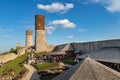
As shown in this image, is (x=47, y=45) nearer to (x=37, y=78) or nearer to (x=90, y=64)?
(x=37, y=78)

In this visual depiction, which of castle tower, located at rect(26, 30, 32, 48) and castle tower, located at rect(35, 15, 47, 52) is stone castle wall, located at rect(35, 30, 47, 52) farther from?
castle tower, located at rect(26, 30, 32, 48)

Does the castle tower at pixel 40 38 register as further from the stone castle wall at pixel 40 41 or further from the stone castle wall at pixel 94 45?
the stone castle wall at pixel 94 45

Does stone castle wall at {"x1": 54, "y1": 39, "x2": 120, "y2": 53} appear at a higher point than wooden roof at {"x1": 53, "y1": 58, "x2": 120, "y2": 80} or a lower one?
higher

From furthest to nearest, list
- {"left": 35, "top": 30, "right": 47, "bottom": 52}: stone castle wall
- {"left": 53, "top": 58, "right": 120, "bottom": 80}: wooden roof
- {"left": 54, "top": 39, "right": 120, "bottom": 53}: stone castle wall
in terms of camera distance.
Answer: {"left": 35, "top": 30, "right": 47, "bottom": 52}: stone castle wall < {"left": 54, "top": 39, "right": 120, "bottom": 53}: stone castle wall < {"left": 53, "top": 58, "right": 120, "bottom": 80}: wooden roof

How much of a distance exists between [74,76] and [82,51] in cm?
4067

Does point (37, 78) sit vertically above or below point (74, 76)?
below

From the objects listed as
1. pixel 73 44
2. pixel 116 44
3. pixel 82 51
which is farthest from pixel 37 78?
pixel 73 44

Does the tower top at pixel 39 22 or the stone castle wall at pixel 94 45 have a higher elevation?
the tower top at pixel 39 22

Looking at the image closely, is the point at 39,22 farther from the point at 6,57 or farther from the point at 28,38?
the point at 6,57

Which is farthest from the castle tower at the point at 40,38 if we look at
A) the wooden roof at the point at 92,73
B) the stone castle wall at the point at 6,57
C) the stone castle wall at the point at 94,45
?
the wooden roof at the point at 92,73

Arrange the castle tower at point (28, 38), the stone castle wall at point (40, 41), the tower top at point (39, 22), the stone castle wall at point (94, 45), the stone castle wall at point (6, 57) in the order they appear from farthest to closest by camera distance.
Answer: the castle tower at point (28, 38), the tower top at point (39, 22), the stone castle wall at point (40, 41), the stone castle wall at point (6, 57), the stone castle wall at point (94, 45)

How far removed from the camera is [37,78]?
90.8 ft

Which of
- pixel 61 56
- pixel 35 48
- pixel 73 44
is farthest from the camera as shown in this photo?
pixel 35 48

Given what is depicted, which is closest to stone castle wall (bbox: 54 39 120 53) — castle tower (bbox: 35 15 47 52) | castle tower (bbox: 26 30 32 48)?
castle tower (bbox: 35 15 47 52)
